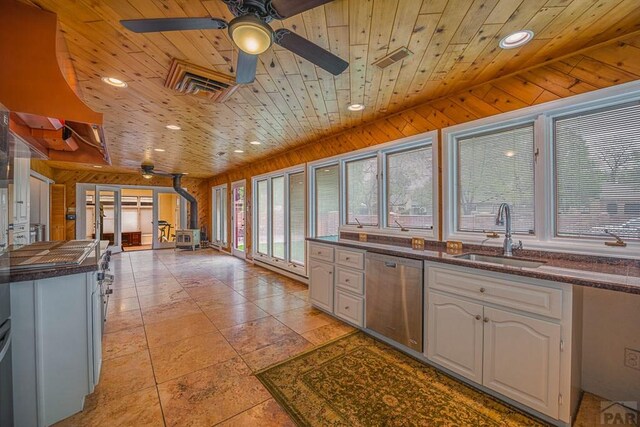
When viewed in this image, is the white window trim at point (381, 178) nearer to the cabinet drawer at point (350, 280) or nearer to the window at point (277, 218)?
the cabinet drawer at point (350, 280)

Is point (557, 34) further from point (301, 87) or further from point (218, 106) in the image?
point (218, 106)

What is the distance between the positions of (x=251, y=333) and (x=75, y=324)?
59.9 inches

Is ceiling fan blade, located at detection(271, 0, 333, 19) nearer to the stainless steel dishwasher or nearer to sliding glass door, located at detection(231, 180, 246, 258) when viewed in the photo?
the stainless steel dishwasher

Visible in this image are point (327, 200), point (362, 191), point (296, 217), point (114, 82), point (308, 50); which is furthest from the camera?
point (296, 217)

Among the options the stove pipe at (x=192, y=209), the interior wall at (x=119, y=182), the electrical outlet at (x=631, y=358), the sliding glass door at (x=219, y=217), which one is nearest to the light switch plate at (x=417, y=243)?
the electrical outlet at (x=631, y=358)

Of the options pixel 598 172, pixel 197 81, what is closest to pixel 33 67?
pixel 197 81

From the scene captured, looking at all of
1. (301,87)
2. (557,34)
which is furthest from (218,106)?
(557,34)

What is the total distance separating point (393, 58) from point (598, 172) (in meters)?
1.72

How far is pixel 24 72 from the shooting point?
5.00ft

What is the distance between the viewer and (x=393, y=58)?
2.01 metres

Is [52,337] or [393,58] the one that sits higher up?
[393,58]

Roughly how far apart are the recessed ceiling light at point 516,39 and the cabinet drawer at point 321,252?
7.86ft

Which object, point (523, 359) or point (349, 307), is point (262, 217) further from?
point (523, 359)

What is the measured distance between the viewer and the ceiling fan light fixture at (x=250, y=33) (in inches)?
48.0
